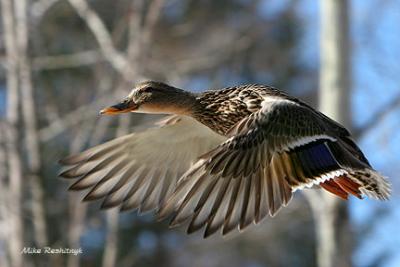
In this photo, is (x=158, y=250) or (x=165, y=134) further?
(x=158, y=250)

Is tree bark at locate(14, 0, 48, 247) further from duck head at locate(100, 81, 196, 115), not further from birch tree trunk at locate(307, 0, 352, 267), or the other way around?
birch tree trunk at locate(307, 0, 352, 267)

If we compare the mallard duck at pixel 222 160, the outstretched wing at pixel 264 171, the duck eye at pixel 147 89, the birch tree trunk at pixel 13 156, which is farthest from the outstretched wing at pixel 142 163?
the birch tree trunk at pixel 13 156

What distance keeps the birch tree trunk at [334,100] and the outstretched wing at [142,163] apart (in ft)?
4.83

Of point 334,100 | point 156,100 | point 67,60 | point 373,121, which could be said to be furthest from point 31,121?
point 373,121

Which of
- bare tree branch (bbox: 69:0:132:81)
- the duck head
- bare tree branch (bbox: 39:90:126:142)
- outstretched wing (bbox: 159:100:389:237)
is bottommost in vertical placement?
outstretched wing (bbox: 159:100:389:237)

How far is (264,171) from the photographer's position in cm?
586

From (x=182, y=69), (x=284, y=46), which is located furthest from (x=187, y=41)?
(x=182, y=69)

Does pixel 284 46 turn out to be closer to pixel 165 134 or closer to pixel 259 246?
pixel 259 246

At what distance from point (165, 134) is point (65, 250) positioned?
4.80 ft

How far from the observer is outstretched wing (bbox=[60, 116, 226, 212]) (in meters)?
6.60

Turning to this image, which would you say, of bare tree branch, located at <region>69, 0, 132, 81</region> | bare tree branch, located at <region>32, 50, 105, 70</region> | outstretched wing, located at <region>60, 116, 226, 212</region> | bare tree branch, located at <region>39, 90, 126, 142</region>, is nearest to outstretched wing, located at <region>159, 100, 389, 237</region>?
outstretched wing, located at <region>60, 116, 226, 212</region>

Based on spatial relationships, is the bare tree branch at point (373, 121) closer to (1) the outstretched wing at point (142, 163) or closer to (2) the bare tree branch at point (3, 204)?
(1) the outstretched wing at point (142, 163)

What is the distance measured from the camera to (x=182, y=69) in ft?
30.1

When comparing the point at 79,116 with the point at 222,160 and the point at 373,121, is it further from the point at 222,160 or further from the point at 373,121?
the point at 222,160
